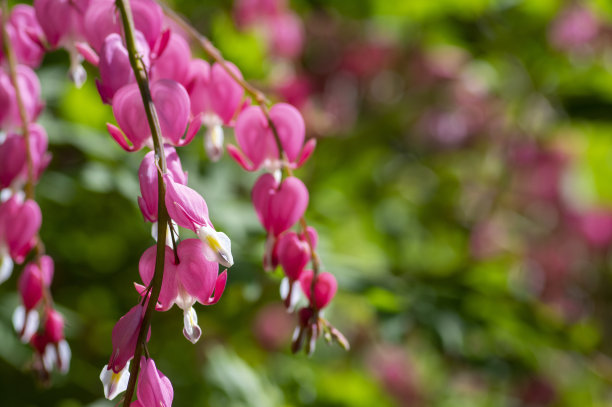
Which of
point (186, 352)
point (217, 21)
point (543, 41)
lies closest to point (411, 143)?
point (543, 41)

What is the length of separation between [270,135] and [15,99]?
22cm

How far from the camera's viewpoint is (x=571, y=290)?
2.40 m

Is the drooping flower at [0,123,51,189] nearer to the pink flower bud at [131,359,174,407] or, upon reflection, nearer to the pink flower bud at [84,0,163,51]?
the pink flower bud at [84,0,163,51]

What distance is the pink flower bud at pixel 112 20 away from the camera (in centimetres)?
52

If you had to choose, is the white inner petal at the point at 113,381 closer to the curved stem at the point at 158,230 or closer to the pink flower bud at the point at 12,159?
the curved stem at the point at 158,230

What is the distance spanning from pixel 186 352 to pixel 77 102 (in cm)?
46

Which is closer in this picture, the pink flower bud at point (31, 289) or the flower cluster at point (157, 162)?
the flower cluster at point (157, 162)

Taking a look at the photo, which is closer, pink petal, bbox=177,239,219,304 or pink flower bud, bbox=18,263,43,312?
pink petal, bbox=177,239,219,304

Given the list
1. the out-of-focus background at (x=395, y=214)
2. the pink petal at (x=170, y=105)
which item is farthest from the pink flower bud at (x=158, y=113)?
the out-of-focus background at (x=395, y=214)

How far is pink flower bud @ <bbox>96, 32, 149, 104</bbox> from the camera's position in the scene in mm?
477

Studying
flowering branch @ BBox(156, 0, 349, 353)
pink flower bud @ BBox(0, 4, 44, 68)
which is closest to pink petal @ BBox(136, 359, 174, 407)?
flowering branch @ BBox(156, 0, 349, 353)

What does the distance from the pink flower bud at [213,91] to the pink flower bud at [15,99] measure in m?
0.14

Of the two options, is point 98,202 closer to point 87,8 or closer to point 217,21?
point 217,21

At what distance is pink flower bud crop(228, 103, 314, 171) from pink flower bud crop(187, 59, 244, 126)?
2 cm
